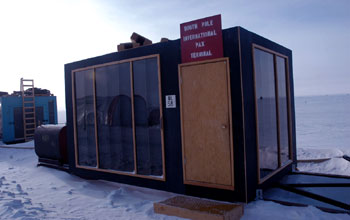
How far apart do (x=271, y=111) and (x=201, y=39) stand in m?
2.12

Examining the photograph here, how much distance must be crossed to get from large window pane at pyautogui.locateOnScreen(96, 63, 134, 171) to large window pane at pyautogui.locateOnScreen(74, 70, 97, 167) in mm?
284

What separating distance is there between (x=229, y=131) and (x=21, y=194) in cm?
454

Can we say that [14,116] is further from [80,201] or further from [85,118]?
[80,201]

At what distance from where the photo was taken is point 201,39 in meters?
5.35

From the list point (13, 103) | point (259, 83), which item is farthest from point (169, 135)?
point (13, 103)

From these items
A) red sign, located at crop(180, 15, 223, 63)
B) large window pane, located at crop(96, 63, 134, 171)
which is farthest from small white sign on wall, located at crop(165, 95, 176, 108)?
large window pane, located at crop(96, 63, 134, 171)

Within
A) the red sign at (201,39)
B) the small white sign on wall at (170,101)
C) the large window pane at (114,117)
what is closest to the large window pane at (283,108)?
the red sign at (201,39)

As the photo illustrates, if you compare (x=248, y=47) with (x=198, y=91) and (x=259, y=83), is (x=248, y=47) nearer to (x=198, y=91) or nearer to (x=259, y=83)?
(x=259, y=83)

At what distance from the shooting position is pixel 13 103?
16453 millimetres

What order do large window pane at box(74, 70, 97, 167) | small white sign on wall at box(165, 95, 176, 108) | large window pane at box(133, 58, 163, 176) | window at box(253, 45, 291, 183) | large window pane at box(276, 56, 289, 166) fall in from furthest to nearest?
large window pane at box(74, 70, 97, 167) < large window pane at box(276, 56, 289, 166) < large window pane at box(133, 58, 163, 176) < small white sign on wall at box(165, 95, 176, 108) < window at box(253, 45, 291, 183)

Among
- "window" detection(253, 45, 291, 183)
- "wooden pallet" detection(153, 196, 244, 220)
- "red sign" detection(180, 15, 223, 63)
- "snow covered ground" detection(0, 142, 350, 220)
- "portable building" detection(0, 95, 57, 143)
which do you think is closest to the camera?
"wooden pallet" detection(153, 196, 244, 220)

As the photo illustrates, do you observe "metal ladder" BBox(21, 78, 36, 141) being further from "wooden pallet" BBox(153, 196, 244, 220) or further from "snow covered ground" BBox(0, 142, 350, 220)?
"wooden pallet" BBox(153, 196, 244, 220)

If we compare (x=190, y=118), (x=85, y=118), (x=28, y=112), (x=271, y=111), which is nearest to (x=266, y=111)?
(x=271, y=111)

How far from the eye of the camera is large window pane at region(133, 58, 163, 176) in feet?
19.8
